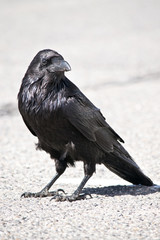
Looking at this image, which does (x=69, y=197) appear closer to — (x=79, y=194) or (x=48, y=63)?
(x=79, y=194)

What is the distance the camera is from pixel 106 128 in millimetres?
6754

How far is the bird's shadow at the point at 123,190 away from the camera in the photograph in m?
6.66

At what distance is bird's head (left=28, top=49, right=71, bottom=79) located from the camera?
625 cm

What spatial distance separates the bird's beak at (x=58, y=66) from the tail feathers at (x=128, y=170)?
1262 mm

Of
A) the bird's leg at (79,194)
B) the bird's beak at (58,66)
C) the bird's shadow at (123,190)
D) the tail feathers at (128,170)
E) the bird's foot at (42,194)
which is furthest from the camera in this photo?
the tail feathers at (128,170)

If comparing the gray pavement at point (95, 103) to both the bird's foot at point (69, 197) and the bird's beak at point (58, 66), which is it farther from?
the bird's beak at point (58, 66)

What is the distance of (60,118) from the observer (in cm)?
605

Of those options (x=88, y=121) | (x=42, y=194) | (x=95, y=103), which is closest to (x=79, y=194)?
(x=42, y=194)

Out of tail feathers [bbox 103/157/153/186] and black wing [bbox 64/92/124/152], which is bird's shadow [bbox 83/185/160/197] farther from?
black wing [bbox 64/92/124/152]

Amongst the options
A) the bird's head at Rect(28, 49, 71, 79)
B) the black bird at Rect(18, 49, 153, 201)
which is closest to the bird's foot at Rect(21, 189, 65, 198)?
the black bird at Rect(18, 49, 153, 201)

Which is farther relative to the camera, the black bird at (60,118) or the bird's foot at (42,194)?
the bird's foot at (42,194)

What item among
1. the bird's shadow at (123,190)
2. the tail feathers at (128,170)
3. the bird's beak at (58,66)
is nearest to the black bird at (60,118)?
the bird's beak at (58,66)

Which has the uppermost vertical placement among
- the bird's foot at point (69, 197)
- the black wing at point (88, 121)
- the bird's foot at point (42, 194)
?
the black wing at point (88, 121)

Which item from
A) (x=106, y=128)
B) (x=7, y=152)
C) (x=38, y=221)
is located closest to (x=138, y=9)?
(x=7, y=152)
